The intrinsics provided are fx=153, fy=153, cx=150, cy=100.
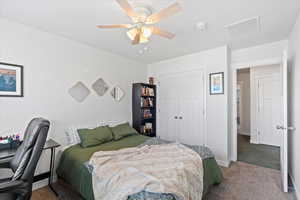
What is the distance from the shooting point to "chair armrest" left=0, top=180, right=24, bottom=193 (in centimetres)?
113

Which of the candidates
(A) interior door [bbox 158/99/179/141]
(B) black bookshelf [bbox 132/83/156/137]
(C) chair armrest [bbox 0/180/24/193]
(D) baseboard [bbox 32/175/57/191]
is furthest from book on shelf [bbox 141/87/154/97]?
(C) chair armrest [bbox 0/180/24/193]

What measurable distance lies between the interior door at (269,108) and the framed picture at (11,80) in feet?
19.5

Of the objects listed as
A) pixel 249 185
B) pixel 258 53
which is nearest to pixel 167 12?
pixel 258 53

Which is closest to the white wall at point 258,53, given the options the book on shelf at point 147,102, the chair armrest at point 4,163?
the book on shelf at point 147,102

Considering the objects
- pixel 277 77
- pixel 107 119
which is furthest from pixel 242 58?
pixel 107 119

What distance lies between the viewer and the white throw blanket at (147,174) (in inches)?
54.3

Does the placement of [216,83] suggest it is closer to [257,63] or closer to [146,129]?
[257,63]

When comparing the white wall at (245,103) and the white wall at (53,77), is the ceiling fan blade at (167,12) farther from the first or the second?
the white wall at (245,103)

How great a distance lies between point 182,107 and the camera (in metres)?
3.92

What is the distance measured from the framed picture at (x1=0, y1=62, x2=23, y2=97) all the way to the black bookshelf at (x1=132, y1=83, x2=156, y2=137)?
234 centimetres

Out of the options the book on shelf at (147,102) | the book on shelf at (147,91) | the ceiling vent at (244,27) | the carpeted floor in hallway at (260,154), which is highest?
the ceiling vent at (244,27)

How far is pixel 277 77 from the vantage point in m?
4.51

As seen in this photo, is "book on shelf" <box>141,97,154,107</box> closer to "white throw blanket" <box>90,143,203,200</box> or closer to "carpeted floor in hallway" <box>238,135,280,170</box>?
A: "white throw blanket" <box>90,143,203,200</box>

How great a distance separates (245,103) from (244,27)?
4.39m
